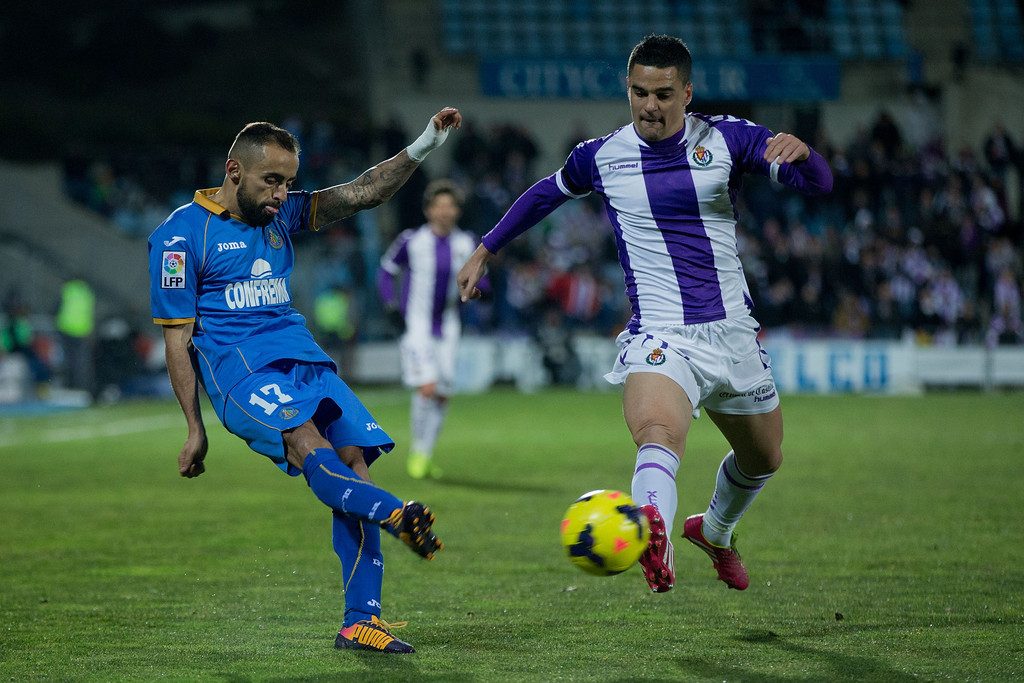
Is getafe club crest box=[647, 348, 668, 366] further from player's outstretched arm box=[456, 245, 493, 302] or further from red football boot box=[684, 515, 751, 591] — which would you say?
red football boot box=[684, 515, 751, 591]

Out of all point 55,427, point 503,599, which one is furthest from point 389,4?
point 503,599

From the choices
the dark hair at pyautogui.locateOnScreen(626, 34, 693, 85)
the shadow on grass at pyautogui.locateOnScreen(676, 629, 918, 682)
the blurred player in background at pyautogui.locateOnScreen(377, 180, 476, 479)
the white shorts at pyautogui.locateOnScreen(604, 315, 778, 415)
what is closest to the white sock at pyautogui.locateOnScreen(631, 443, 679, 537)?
the white shorts at pyautogui.locateOnScreen(604, 315, 778, 415)

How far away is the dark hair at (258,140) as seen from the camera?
5.34m

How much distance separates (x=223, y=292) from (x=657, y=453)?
1791 millimetres

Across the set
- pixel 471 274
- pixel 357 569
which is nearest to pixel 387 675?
pixel 357 569

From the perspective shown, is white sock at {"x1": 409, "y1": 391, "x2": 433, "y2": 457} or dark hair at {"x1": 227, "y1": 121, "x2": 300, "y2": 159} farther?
white sock at {"x1": 409, "y1": 391, "x2": 433, "y2": 457}

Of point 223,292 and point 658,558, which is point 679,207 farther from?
point 223,292

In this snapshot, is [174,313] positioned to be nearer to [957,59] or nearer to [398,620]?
[398,620]

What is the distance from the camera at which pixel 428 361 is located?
41.0ft

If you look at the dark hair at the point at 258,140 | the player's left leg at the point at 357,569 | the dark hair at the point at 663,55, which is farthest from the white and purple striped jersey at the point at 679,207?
the player's left leg at the point at 357,569

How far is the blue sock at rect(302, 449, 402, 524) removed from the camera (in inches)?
194

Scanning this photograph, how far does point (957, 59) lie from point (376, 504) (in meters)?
27.9

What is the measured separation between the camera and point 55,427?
58.1 feet

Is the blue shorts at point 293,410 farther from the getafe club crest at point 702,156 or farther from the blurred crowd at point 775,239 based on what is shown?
the blurred crowd at point 775,239
